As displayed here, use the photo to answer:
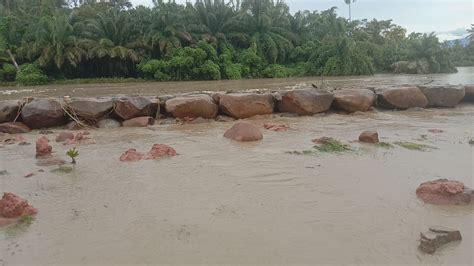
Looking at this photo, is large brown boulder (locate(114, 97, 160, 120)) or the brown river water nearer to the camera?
the brown river water

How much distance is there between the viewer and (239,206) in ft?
10.4

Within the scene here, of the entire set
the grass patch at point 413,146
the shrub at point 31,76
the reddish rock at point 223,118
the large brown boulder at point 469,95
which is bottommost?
the grass patch at point 413,146

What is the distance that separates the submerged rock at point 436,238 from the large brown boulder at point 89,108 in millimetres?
5869

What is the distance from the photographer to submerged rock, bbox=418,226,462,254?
7.91ft

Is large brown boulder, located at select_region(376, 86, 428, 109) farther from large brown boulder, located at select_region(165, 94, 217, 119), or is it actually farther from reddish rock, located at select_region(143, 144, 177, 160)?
reddish rock, located at select_region(143, 144, 177, 160)

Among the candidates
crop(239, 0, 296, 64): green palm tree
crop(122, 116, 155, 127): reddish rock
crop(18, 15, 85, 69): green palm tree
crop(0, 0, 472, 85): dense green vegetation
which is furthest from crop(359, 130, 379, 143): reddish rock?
crop(239, 0, 296, 64): green palm tree

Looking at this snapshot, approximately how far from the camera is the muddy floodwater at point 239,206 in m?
2.48

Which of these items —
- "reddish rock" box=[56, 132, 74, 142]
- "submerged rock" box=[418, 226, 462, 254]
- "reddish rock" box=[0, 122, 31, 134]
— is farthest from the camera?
"reddish rock" box=[0, 122, 31, 134]

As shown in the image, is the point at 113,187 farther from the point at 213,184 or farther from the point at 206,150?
the point at 206,150

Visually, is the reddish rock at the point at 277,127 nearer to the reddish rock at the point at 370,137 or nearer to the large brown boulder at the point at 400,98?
the reddish rock at the point at 370,137

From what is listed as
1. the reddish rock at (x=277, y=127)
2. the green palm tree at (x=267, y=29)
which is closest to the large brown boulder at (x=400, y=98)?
Answer: the reddish rock at (x=277, y=127)

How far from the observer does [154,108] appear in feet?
25.0

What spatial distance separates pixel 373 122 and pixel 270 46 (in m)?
23.9

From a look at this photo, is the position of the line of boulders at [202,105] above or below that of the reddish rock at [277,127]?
above
